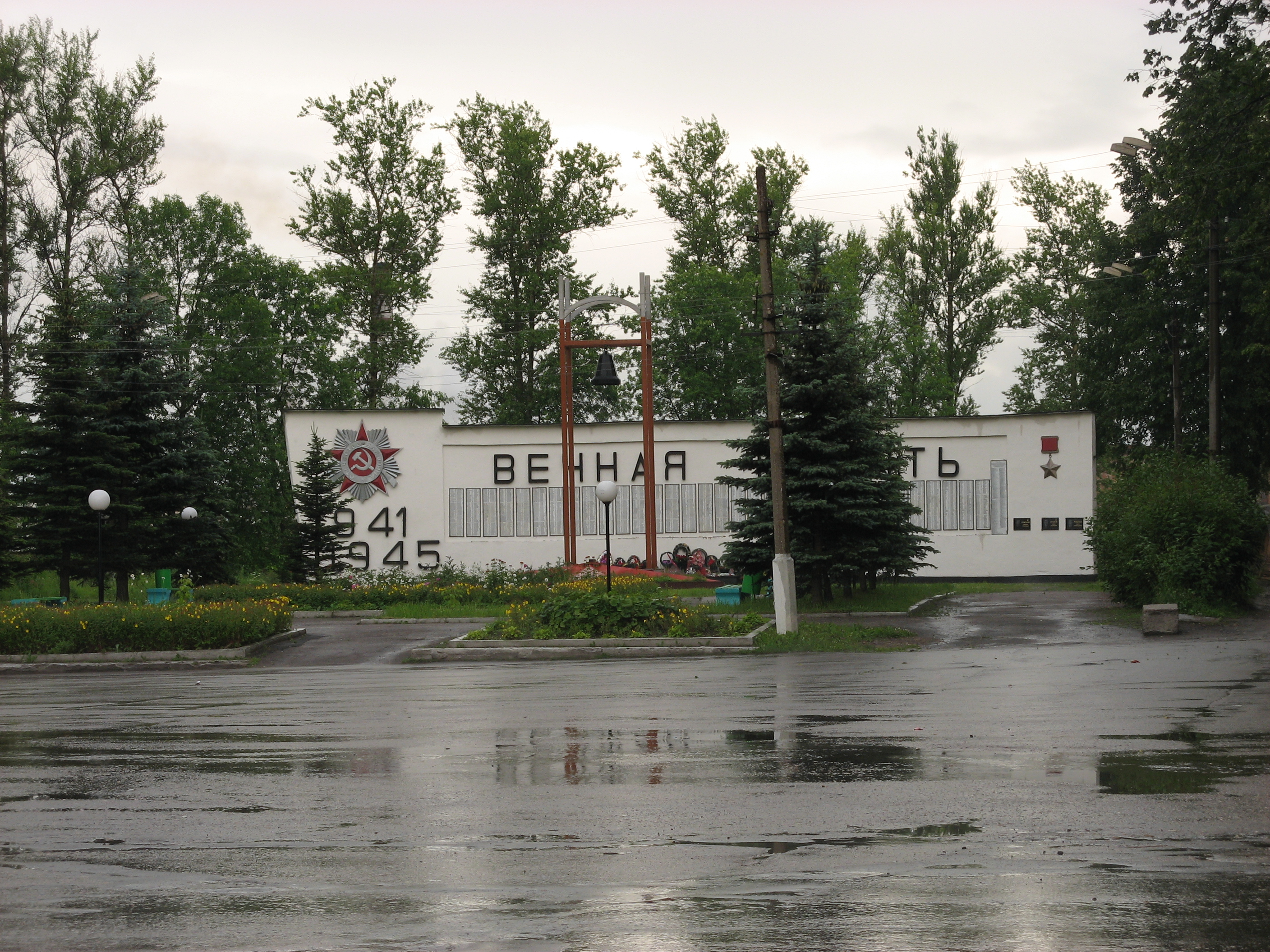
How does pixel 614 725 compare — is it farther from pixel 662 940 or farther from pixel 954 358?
pixel 954 358

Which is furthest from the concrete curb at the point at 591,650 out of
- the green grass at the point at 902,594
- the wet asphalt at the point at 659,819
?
the wet asphalt at the point at 659,819

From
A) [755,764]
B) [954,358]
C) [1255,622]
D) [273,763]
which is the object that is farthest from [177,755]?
[954,358]

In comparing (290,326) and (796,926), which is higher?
(290,326)

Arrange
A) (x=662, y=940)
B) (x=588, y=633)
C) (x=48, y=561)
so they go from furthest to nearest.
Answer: (x=48, y=561), (x=588, y=633), (x=662, y=940)

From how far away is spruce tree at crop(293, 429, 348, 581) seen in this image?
39531mm

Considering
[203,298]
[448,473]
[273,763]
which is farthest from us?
[203,298]

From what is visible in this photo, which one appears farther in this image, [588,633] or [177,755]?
[588,633]

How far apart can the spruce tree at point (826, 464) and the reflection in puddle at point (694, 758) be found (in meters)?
16.4

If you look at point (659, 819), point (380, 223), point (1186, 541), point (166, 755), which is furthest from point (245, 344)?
point (659, 819)

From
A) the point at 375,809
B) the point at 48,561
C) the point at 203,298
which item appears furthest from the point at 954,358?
the point at 375,809

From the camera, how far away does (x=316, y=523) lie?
3972 centimetres

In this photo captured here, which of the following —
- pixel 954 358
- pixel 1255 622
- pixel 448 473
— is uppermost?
pixel 954 358

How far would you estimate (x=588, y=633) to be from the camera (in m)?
22.4

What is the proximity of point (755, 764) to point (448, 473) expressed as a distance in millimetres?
33483
